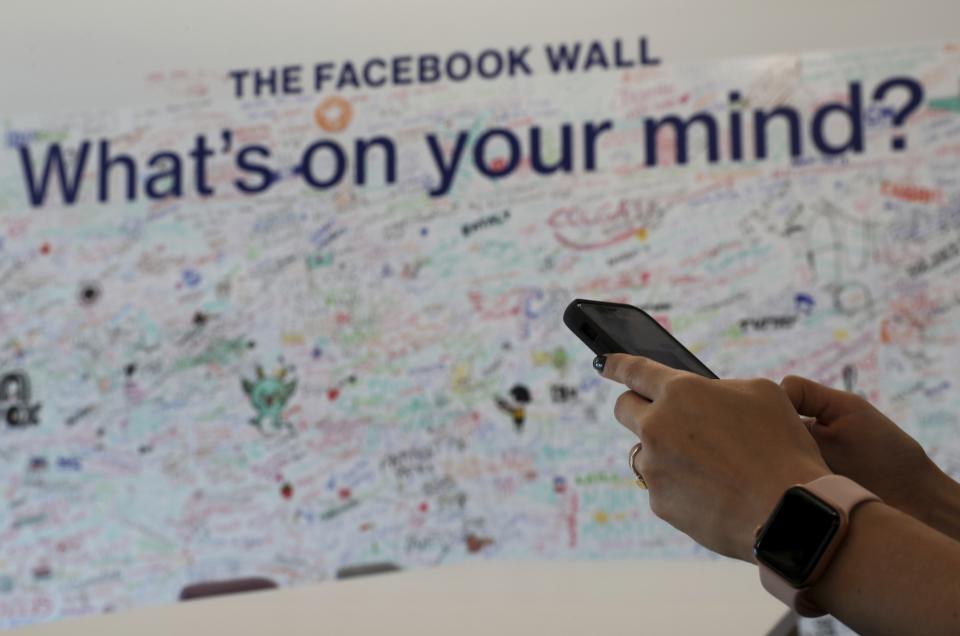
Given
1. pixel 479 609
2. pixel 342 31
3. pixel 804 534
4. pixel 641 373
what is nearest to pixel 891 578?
pixel 804 534

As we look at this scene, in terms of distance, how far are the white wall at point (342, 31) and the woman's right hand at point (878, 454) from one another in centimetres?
242

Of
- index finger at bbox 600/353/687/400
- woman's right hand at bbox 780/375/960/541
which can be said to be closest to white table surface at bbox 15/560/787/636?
woman's right hand at bbox 780/375/960/541

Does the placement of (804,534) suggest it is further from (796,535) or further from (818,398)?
(818,398)

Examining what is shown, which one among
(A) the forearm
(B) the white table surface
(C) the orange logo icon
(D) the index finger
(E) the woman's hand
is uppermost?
(C) the orange logo icon

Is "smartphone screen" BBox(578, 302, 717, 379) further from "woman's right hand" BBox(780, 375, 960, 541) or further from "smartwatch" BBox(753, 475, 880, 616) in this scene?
"smartwatch" BBox(753, 475, 880, 616)

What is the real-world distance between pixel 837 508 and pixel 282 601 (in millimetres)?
798

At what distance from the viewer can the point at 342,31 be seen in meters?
3.34

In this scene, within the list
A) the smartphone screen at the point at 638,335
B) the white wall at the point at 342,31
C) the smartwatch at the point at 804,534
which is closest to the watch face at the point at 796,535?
the smartwatch at the point at 804,534

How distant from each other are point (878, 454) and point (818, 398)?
0.26ft

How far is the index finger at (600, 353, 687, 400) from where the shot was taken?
0.73 m

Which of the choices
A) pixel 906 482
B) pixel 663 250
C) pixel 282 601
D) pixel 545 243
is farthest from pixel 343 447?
pixel 906 482

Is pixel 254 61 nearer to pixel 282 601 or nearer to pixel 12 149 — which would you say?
pixel 12 149

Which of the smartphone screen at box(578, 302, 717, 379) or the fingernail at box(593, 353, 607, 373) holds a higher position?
the smartphone screen at box(578, 302, 717, 379)

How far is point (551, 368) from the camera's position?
3082 millimetres
